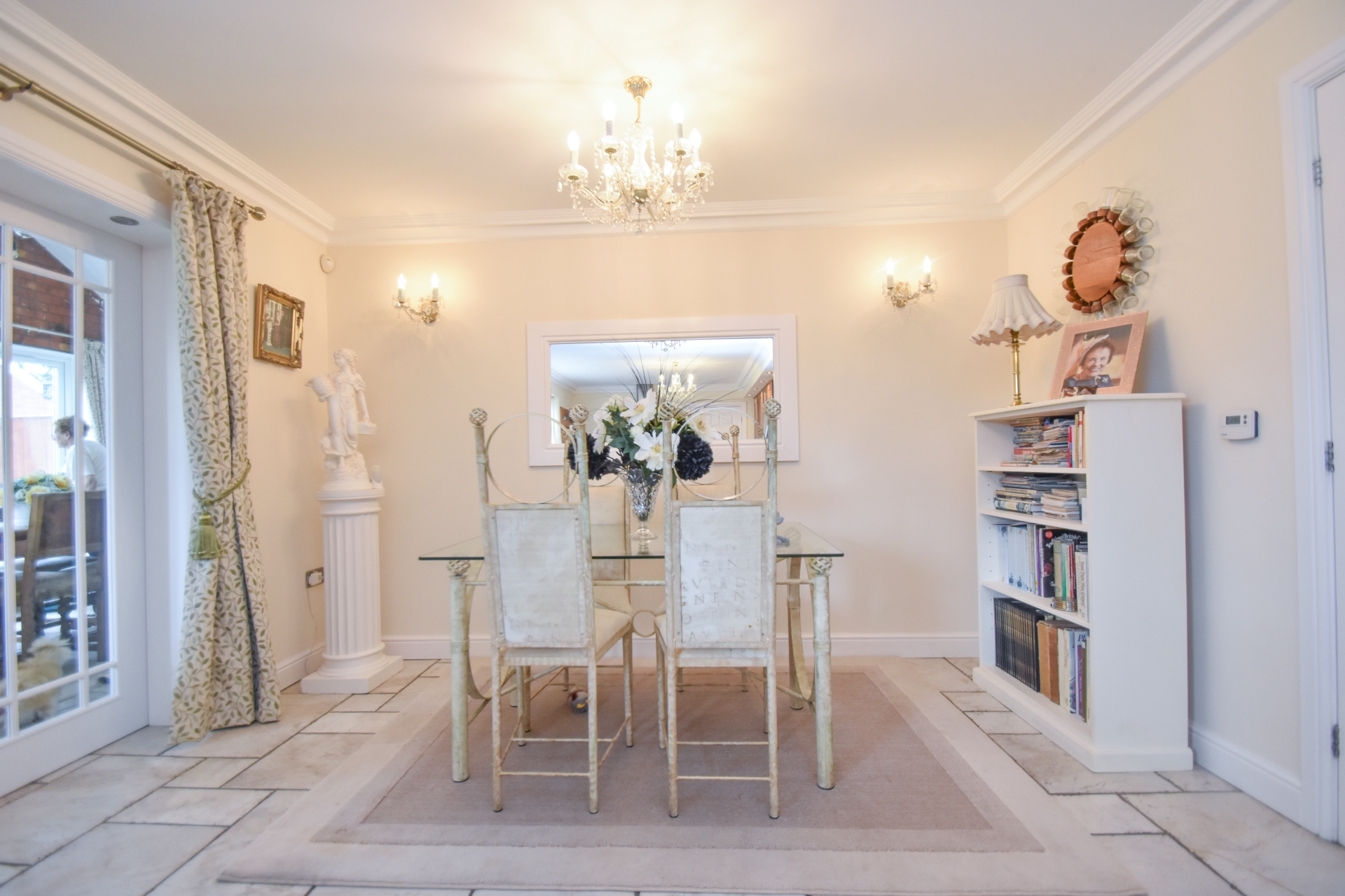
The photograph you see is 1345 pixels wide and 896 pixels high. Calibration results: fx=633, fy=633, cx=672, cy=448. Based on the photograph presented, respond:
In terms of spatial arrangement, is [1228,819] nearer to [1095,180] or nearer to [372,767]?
[1095,180]

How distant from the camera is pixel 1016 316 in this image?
2660mm

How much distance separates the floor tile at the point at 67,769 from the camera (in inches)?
84.8

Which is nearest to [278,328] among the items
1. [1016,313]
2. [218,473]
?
[218,473]

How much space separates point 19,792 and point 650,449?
2.35 metres

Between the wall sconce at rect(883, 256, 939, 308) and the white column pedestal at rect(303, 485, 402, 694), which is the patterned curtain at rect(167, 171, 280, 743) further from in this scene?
the wall sconce at rect(883, 256, 939, 308)

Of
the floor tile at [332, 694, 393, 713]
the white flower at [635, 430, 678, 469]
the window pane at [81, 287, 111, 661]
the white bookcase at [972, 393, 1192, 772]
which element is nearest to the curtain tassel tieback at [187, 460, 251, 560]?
the window pane at [81, 287, 111, 661]

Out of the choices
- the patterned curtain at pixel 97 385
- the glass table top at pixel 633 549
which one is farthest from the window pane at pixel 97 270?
the glass table top at pixel 633 549

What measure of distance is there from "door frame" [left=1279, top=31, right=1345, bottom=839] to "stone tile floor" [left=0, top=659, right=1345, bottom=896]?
8.4 inches

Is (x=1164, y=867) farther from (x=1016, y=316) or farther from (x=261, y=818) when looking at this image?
(x=261, y=818)

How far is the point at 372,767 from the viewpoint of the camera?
7.35 ft

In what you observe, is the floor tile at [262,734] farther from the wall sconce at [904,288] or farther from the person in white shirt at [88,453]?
the wall sconce at [904,288]

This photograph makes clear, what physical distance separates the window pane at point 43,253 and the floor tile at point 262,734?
183 centimetres

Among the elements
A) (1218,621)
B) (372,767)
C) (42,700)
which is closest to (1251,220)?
(1218,621)

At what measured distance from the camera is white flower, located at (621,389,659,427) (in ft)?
7.69
